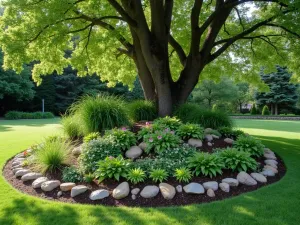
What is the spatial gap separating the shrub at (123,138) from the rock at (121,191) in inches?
48.0

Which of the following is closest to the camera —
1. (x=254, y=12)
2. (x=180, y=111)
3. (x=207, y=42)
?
(x=180, y=111)

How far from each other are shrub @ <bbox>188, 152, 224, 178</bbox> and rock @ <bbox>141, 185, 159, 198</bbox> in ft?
2.46

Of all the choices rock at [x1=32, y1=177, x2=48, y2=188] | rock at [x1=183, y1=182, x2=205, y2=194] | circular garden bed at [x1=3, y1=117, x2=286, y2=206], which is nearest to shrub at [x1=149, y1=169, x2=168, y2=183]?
circular garden bed at [x1=3, y1=117, x2=286, y2=206]

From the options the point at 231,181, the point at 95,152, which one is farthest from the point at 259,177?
the point at 95,152

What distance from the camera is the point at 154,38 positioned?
7098mm

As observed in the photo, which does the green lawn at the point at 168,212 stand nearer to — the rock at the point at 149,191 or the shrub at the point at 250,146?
the rock at the point at 149,191

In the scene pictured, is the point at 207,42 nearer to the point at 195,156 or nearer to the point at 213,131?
the point at 213,131

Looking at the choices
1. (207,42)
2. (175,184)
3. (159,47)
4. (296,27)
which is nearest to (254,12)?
(207,42)

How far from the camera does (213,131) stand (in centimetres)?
588

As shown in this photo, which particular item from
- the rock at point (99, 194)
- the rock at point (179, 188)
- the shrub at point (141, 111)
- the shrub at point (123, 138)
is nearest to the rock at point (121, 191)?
the rock at point (99, 194)

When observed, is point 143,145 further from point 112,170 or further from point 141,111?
point 141,111

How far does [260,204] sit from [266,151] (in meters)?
2.72

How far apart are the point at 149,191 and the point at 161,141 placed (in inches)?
52.8

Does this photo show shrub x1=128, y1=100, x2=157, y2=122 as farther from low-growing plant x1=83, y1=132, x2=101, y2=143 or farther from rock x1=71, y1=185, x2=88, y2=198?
rock x1=71, y1=185, x2=88, y2=198
